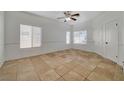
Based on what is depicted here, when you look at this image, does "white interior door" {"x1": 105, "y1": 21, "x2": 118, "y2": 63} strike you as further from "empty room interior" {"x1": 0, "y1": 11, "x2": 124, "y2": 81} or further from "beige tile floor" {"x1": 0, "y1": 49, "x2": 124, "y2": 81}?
"beige tile floor" {"x1": 0, "y1": 49, "x2": 124, "y2": 81}

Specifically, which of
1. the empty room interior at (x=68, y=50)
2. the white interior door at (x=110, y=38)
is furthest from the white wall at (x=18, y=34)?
the white interior door at (x=110, y=38)

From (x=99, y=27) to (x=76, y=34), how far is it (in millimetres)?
1317

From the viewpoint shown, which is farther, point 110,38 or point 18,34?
point 110,38

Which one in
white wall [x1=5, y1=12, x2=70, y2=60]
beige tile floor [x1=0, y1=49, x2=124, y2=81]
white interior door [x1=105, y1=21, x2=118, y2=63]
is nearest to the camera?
beige tile floor [x1=0, y1=49, x2=124, y2=81]

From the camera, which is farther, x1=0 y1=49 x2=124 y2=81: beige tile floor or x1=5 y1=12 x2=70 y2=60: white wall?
x1=5 y1=12 x2=70 y2=60: white wall

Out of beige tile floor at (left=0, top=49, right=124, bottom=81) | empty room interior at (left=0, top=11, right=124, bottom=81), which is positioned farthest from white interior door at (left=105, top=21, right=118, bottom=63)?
beige tile floor at (left=0, top=49, right=124, bottom=81)

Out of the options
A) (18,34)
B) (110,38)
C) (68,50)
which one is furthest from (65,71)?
(110,38)

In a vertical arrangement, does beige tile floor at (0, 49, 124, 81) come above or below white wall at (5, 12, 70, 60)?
below

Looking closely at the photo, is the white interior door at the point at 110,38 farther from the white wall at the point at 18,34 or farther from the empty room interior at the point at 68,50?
the white wall at the point at 18,34

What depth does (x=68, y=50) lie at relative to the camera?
1.89 meters

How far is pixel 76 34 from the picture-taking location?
4.85ft

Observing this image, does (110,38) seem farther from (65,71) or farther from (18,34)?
(18,34)

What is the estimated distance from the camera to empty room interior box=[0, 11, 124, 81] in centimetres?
117

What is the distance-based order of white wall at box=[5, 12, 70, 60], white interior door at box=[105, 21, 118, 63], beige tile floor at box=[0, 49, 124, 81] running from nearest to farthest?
beige tile floor at box=[0, 49, 124, 81] < white wall at box=[5, 12, 70, 60] < white interior door at box=[105, 21, 118, 63]
